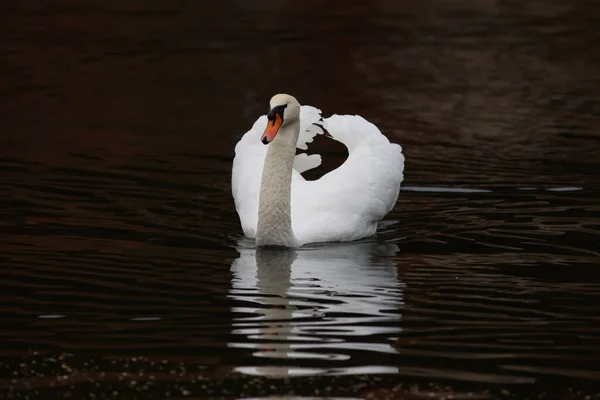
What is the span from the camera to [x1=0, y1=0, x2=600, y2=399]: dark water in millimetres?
8016

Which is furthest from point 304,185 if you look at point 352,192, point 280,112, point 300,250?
point 280,112

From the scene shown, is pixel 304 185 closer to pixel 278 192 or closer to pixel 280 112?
pixel 278 192

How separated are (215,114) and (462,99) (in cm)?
355

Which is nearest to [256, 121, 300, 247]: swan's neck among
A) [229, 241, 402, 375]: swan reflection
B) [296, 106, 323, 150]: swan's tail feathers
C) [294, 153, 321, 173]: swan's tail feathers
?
[229, 241, 402, 375]: swan reflection

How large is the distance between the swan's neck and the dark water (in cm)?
21

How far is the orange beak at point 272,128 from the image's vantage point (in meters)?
10.9

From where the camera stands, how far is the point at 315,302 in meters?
9.62

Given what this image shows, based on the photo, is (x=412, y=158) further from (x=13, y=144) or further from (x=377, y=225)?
(x=13, y=144)

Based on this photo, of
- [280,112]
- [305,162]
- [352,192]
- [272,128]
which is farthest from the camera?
[305,162]

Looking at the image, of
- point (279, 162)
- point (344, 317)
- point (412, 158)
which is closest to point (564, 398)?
point (344, 317)

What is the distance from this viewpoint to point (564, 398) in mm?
7414

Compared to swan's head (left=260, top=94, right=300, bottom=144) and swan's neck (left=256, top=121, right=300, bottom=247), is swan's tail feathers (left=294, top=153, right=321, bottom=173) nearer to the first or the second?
swan's neck (left=256, top=121, right=300, bottom=247)

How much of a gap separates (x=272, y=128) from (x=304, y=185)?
1.26 meters

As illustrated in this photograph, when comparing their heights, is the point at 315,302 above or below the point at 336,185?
below
